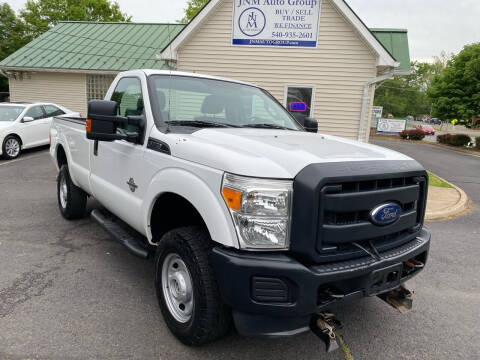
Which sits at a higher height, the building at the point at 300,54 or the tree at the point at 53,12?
the tree at the point at 53,12

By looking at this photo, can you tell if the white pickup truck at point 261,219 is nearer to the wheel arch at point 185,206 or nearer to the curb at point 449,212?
the wheel arch at point 185,206

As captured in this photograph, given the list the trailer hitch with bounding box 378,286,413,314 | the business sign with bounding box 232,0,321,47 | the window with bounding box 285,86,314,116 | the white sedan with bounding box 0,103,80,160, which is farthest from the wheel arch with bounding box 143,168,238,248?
the white sedan with bounding box 0,103,80,160

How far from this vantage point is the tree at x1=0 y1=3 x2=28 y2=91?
3612cm

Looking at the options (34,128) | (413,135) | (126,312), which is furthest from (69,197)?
(413,135)

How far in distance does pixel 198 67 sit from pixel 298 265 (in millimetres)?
10391

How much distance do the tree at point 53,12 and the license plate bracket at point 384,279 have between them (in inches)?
1687

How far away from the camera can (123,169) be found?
139 inches

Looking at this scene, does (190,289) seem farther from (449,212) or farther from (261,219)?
(449,212)

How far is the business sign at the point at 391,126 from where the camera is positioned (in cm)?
3100

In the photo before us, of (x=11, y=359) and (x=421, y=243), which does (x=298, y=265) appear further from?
(x=11, y=359)

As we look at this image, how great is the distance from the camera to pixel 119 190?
362 cm

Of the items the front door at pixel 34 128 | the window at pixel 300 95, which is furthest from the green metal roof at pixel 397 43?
the front door at pixel 34 128

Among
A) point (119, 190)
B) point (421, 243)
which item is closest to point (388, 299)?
point (421, 243)

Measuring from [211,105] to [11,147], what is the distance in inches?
374
